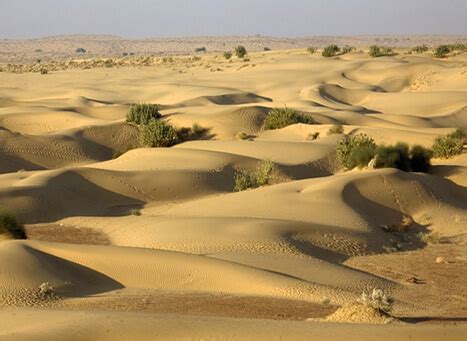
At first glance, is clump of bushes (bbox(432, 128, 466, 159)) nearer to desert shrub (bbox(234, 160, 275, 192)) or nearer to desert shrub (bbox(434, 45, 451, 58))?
desert shrub (bbox(234, 160, 275, 192))

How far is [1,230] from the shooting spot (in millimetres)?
16078

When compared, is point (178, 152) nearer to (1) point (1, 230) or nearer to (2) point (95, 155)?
(2) point (95, 155)

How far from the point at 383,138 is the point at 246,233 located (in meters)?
14.3

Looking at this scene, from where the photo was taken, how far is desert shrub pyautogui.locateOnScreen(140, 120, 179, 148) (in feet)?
97.6

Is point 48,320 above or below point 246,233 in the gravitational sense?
above

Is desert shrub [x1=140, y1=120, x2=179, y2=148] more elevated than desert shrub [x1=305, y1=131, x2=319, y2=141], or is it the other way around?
desert shrub [x1=140, y1=120, x2=179, y2=148]

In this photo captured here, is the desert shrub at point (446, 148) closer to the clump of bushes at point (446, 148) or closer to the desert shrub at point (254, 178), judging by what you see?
the clump of bushes at point (446, 148)

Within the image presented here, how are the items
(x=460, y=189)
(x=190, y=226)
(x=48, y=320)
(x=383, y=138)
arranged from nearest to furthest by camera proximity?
(x=48, y=320) < (x=190, y=226) < (x=460, y=189) < (x=383, y=138)

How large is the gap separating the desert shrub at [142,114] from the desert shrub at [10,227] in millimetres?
15315

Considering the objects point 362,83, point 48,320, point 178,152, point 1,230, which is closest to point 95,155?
point 178,152

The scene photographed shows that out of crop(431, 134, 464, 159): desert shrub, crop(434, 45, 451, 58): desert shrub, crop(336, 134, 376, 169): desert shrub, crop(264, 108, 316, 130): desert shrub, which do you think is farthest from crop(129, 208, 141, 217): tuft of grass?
crop(434, 45, 451, 58): desert shrub

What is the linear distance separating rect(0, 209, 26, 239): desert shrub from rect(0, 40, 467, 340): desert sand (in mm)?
710

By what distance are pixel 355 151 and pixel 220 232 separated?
380 inches

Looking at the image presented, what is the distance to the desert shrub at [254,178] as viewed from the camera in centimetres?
2305
